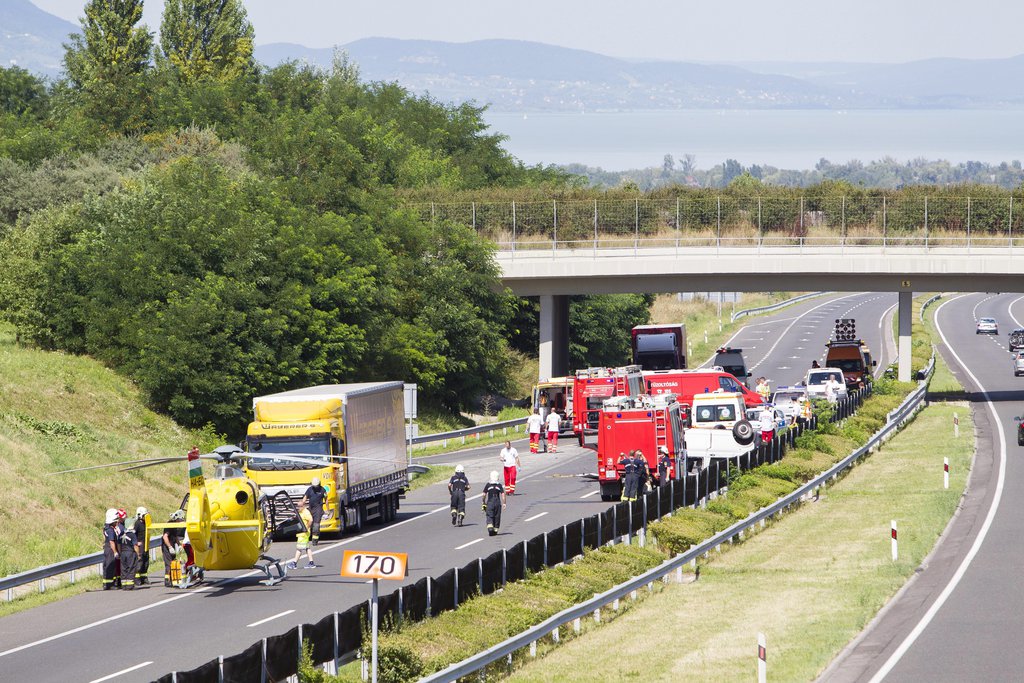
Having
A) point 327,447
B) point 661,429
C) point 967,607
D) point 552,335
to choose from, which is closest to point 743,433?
point 661,429

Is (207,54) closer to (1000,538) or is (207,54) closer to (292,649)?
(1000,538)

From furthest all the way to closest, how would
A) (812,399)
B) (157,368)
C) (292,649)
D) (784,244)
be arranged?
(784,244)
(812,399)
(157,368)
(292,649)

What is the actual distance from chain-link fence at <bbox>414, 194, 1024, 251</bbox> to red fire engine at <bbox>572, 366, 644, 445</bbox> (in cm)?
2202

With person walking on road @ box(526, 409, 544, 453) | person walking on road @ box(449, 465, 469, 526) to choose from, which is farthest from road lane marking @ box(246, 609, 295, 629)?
person walking on road @ box(526, 409, 544, 453)

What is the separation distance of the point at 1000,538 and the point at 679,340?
123 feet

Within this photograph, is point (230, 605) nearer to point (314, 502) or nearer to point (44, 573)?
point (44, 573)

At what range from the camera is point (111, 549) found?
27.3 metres

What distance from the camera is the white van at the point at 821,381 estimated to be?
65312mm

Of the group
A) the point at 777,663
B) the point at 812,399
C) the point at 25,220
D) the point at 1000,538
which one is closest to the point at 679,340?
the point at 812,399

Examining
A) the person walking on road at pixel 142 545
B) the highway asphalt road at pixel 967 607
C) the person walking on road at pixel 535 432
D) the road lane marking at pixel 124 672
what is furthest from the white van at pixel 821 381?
the road lane marking at pixel 124 672

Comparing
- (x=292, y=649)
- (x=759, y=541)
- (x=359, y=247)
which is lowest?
(x=759, y=541)

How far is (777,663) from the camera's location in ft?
68.1

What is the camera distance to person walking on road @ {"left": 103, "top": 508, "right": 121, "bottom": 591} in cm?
2708

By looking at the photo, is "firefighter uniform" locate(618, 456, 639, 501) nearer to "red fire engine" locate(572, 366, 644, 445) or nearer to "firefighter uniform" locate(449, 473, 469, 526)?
"firefighter uniform" locate(449, 473, 469, 526)
